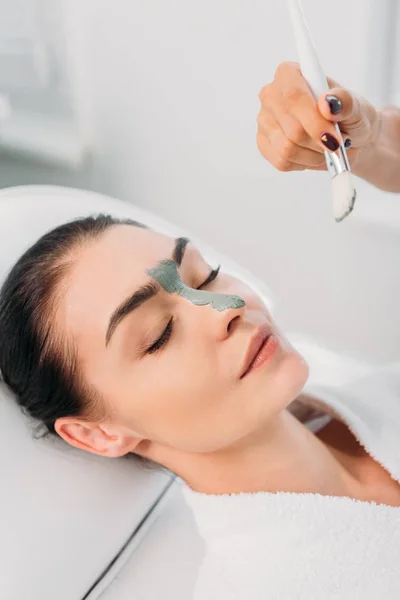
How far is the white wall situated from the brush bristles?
463 mm

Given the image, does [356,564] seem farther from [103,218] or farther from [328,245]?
[328,245]

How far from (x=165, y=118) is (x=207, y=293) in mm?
658

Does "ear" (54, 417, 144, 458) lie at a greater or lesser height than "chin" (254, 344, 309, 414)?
lesser

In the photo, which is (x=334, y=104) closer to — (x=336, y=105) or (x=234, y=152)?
(x=336, y=105)

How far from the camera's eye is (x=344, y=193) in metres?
0.67

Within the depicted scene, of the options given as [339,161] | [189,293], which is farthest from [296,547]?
[339,161]

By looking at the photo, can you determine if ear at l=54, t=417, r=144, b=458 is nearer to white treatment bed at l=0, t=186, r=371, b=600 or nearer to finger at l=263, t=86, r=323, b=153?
white treatment bed at l=0, t=186, r=371, b=600

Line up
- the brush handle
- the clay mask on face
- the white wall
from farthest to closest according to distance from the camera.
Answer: the white wall < the clay mask on face < the brush handle

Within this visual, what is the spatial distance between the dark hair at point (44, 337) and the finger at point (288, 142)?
21cm

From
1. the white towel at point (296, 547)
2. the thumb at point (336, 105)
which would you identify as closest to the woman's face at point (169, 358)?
the white towel at point (296, 547)

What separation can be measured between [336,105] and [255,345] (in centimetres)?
26

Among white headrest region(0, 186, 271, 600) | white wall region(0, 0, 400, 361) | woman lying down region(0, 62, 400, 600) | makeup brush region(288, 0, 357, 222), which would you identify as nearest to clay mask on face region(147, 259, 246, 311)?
woman lying down region(0, 62, 400, 600)

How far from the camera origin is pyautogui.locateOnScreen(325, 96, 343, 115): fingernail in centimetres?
67

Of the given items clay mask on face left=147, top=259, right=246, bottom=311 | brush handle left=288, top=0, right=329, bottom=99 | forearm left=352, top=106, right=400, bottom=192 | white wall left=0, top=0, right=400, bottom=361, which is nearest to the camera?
brush handle left=288, top=0, right=329, bottom=99
